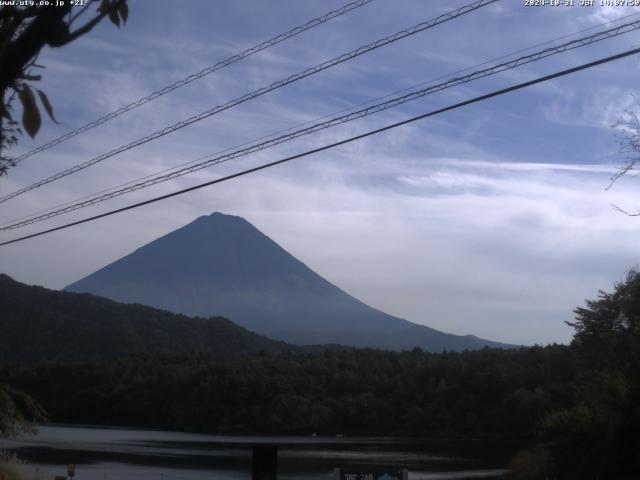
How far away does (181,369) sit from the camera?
85.0 meters

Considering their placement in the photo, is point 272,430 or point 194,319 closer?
point 272,430

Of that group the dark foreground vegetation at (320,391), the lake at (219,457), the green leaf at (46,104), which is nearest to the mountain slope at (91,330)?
the dark foreground vegetation at (320,391)

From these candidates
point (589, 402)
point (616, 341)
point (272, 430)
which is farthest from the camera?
point (272, 430)

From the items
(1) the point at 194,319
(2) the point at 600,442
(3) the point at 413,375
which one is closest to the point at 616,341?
(2) the point at 600,442

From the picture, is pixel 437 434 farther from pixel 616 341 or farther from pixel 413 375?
pixel 616 341

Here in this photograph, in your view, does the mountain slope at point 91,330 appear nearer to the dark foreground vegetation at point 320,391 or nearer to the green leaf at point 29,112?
the dark foreground vegetation at point 320,391

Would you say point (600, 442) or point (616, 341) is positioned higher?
point (616, 341)

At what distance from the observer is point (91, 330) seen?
110 meters

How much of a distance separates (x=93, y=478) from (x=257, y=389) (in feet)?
173

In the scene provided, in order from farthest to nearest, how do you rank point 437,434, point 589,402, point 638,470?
point 437,434 → point 589,402 → point 638,470

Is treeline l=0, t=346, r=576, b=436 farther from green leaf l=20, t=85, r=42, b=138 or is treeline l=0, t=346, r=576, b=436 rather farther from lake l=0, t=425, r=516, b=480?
green leaf l=20, t=85, r=42, b=138

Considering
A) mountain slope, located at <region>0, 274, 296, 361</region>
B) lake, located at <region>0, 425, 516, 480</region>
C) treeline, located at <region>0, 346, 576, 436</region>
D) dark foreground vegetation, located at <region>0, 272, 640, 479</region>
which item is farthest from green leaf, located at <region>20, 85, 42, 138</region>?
mountain slope, located at <region>0, 274, 296, 361</region>

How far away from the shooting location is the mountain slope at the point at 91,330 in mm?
101125

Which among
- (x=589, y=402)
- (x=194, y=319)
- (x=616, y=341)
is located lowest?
(x=589, y=402)
